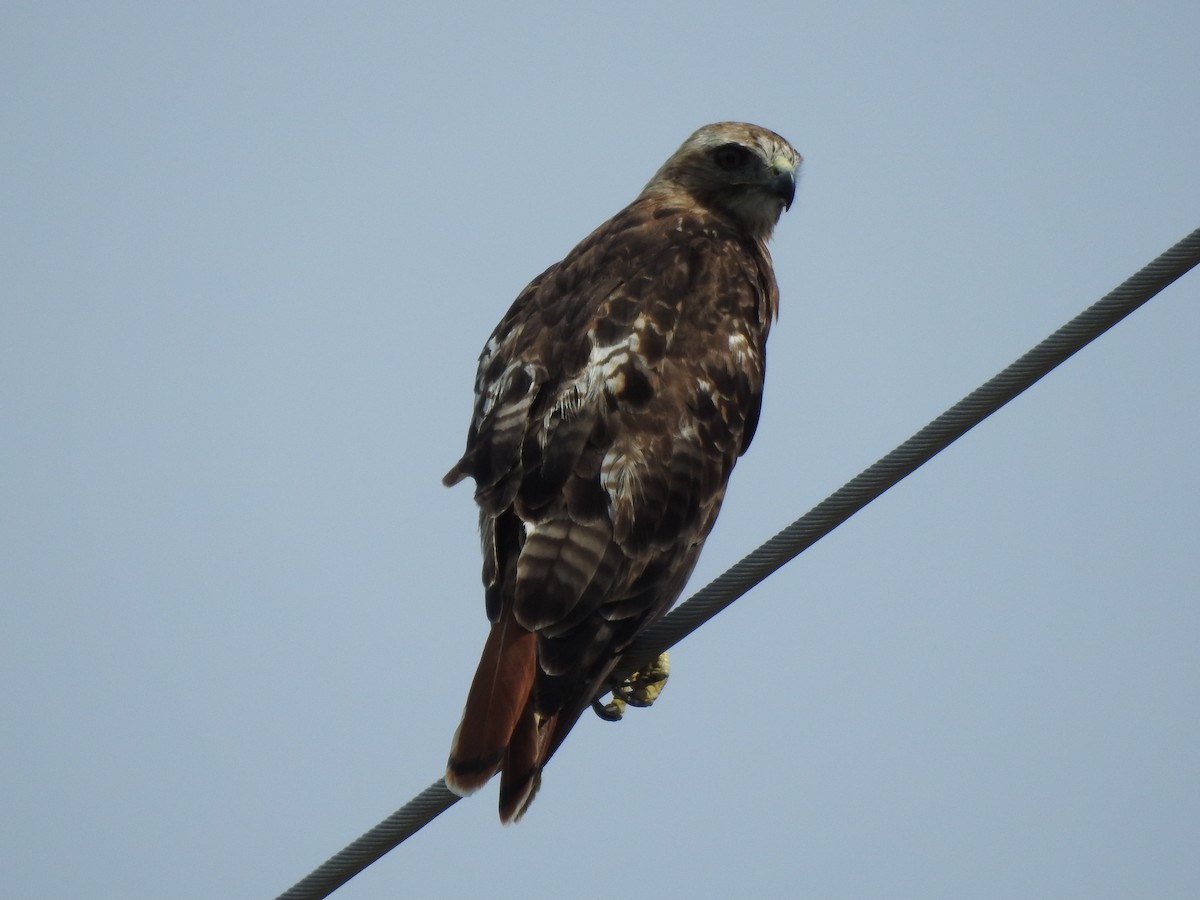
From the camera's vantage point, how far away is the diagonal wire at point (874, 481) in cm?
388

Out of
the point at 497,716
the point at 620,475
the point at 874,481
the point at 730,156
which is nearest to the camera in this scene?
→ the point at 874,481

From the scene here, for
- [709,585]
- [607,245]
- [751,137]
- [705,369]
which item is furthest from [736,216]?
[709,585]

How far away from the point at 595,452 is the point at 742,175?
1.98 m

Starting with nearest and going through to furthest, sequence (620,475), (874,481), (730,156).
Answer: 1. (874,481)
2. (620,475)
3. (730,156)

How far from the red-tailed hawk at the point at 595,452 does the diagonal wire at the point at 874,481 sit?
33cm

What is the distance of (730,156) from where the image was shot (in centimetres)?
671

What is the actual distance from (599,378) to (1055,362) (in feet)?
5.78

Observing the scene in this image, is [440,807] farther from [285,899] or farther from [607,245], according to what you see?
[607,245]

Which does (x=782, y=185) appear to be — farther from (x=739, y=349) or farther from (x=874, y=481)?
(x=874, y=481)

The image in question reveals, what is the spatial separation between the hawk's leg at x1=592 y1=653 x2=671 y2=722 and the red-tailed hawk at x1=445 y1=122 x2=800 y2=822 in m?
0.41

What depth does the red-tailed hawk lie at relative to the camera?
4684 mm

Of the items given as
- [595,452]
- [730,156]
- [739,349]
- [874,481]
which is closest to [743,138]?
[730,156]

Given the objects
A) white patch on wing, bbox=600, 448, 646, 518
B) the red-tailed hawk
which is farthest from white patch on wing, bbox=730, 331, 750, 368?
white patch on wing, bbox=600, 448, 646, 518

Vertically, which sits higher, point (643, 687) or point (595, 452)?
point (595, 452)
